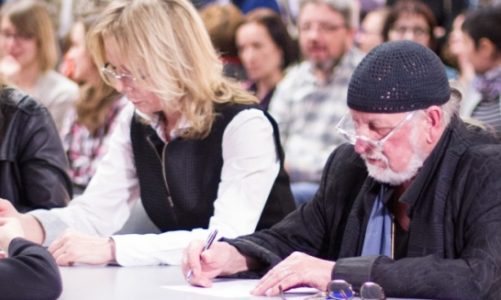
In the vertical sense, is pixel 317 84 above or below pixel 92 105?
below

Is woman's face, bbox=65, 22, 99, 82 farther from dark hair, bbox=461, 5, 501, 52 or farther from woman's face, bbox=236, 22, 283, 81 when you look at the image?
dark hair, bbox=461, 5, 501, 52

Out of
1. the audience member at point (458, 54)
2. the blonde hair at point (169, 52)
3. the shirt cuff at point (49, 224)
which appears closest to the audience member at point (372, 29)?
the audience member at point (458, 54)

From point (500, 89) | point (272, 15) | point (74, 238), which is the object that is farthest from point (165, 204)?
point (272, 15)

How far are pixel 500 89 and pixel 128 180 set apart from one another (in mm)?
2593

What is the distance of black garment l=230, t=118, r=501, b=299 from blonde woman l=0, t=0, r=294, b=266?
0.32m

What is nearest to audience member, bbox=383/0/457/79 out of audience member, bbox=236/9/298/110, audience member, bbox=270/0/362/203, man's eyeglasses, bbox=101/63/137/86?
audience member, bbox=270/0/362/203

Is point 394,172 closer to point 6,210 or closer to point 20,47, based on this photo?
point 6,210

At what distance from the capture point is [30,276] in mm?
2576

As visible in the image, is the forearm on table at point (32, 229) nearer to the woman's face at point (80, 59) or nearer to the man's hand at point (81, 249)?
the man's hand at point (81, 249)

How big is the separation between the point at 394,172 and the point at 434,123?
0.52 feet

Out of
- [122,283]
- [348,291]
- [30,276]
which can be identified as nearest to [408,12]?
[122,283]

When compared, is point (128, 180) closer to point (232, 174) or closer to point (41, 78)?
point (232, 174)

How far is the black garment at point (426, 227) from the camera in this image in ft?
8.85

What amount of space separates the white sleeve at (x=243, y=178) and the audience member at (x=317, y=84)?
95.3 inches
